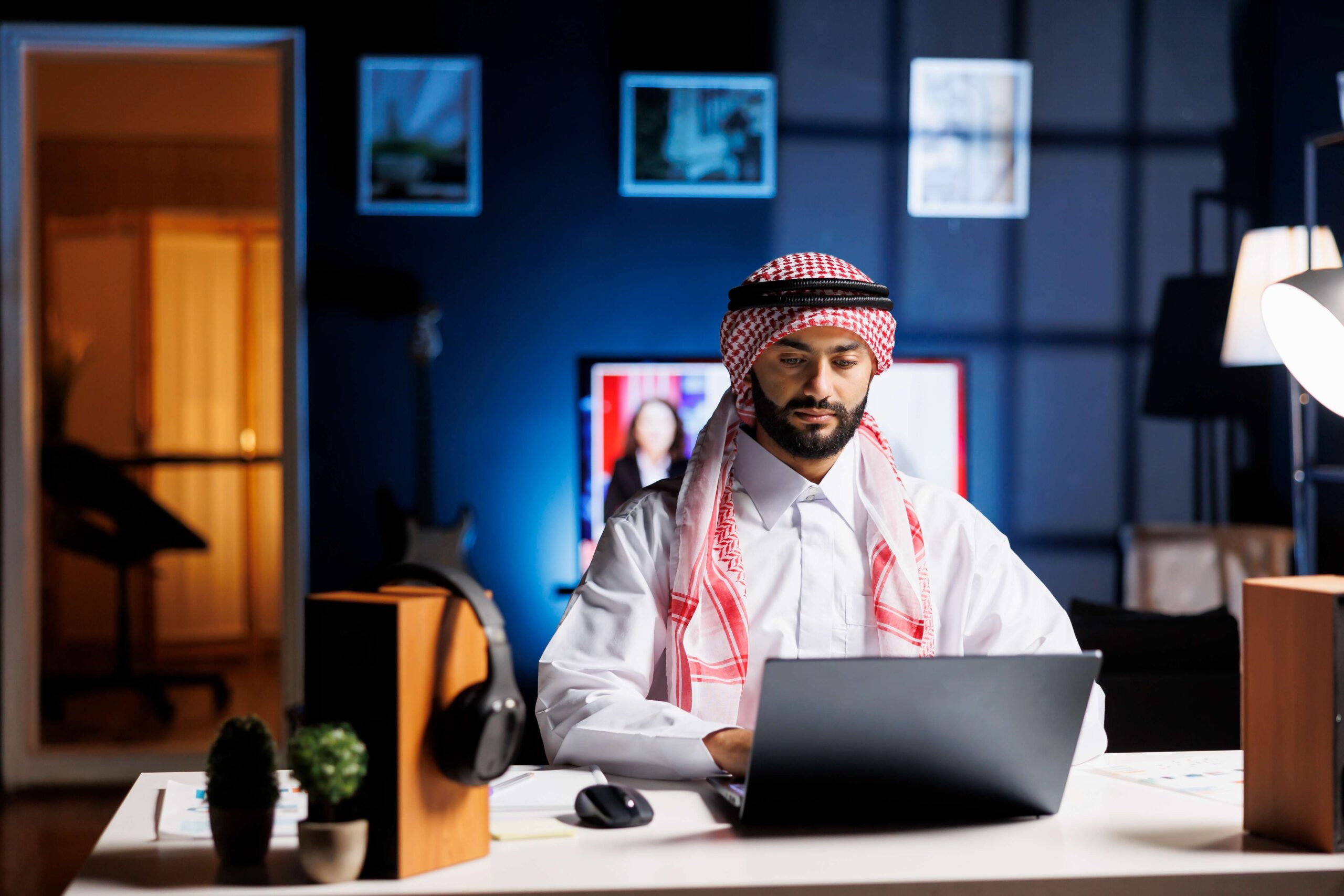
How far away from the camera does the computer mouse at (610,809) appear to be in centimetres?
128

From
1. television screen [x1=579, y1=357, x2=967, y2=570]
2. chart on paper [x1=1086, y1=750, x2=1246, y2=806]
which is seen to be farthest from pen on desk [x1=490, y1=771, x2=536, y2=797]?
television screen [x1=579, y1=357, x2=967, y2=570]

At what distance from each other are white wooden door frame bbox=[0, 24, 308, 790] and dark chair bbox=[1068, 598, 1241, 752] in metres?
2.74

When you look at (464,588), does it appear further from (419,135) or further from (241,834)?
(419,135)

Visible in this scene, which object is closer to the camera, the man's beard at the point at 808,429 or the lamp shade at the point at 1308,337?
the lamp shade at the point at 1308,337

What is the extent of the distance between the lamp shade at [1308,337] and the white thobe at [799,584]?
20.0 inches

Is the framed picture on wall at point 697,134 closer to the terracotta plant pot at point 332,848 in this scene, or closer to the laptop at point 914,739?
the laptop at point 914,739

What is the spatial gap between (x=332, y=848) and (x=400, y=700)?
0.46 feet

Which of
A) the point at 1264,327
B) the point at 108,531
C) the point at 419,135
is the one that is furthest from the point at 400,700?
the point at 108,531

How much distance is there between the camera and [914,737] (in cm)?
124

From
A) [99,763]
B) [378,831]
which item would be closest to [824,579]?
[378,831]

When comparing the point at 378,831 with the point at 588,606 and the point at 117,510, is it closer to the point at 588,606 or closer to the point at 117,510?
the point at 588,606

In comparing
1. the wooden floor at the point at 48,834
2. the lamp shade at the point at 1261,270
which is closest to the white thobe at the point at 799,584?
the wooden floor at the point at 48,834

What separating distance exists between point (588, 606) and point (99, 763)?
312cm

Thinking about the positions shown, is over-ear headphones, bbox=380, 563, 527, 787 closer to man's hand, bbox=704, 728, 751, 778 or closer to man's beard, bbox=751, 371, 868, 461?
man's hand, bbox=704, 728, 751, 778
